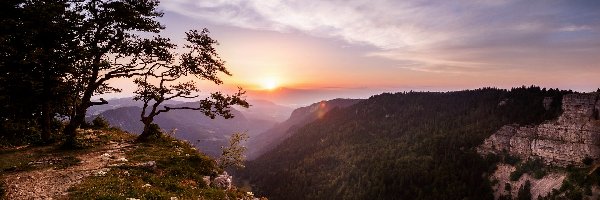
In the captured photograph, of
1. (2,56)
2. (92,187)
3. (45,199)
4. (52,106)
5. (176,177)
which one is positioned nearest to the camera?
(45,199)

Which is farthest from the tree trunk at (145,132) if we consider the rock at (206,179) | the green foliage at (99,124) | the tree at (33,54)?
the green foliage at (99,124)

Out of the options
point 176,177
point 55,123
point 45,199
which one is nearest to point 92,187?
point 45,199

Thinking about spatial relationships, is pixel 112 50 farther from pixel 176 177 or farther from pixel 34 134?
pixel 176 177

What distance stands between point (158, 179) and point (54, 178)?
598cm

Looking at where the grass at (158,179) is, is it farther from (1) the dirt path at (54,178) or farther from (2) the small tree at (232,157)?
(2) the small tree at (232,157)

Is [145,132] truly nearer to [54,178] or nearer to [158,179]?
[54,178]

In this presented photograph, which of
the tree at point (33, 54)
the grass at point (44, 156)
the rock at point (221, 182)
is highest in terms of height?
the tree at point (33, 54)

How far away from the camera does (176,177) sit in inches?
1033

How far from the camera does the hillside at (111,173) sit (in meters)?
20.9

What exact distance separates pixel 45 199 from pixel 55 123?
29.4m

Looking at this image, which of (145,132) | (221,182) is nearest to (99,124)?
(145,132)

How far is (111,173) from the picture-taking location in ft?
80.3

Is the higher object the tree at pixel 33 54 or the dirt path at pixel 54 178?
the tree at pixel 33 54

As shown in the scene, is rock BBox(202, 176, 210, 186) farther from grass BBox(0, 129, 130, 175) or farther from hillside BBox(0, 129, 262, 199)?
grass BBox(0, 129, 130, 175)
